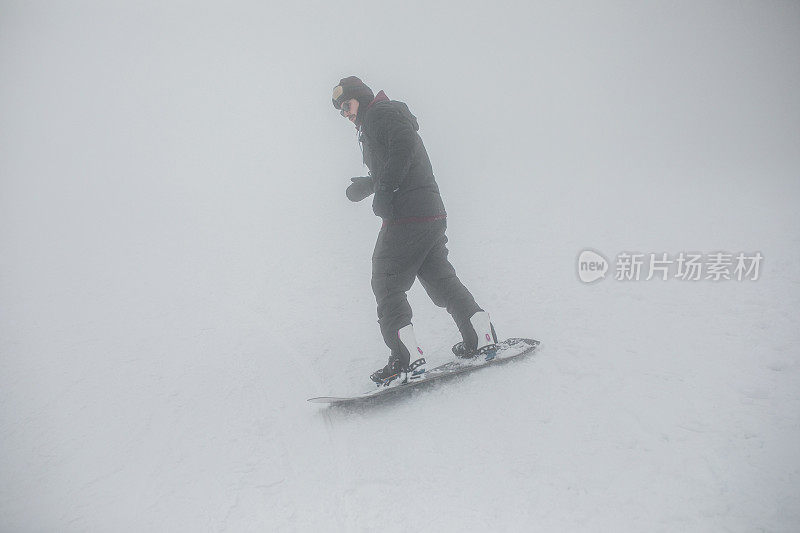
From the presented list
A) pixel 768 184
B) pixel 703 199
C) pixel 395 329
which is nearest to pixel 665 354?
pixel 395 329

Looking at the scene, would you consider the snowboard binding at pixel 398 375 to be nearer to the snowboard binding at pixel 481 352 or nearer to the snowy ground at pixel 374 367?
the snowy ground at pixel 374 367

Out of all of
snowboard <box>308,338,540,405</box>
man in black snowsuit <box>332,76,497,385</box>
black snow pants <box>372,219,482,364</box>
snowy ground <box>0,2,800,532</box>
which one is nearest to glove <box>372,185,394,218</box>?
man in black snowsuit <box>332,76,497,385</box>

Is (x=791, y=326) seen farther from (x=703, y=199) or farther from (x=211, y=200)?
(x=211, y=200)

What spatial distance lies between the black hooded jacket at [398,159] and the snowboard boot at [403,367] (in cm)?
92

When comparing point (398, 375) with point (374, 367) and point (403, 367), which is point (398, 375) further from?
point (374, 367)

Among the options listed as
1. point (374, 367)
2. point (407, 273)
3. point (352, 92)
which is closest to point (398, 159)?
point (352, 92)

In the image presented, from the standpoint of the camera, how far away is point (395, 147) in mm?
2629

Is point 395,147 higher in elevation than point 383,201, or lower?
higher

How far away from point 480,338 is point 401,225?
112 cm

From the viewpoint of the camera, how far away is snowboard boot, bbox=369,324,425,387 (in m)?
3.01

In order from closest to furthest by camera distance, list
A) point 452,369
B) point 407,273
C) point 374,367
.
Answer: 1. point 407,273
2. point 452,369
3. point 374,367

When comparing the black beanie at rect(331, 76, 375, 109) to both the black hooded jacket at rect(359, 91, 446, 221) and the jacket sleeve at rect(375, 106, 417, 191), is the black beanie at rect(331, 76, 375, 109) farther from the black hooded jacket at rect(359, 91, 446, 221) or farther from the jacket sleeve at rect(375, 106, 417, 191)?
the jacket sleeve at rect(375, 106, 417, 191)

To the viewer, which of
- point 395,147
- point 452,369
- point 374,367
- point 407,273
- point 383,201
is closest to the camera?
point 395,147

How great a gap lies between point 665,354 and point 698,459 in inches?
48.5
